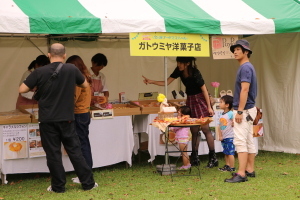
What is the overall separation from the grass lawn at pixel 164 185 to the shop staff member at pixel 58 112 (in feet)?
0.96

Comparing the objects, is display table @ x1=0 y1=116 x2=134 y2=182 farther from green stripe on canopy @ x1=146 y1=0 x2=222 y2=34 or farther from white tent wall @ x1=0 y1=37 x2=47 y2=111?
white tent wall @ x1=0 y1=37 x2=47 y2=111

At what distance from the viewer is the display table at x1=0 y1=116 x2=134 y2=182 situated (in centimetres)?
688

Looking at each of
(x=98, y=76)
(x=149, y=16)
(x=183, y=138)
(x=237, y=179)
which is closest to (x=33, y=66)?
(x=98, y=76)

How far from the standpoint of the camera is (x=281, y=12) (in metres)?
7.80

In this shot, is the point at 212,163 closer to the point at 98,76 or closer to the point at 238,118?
the point at 238,118

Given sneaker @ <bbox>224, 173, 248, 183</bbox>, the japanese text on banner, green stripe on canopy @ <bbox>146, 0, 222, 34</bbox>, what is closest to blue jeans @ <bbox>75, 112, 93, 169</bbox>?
green stripe on canopy @ <bbox>146, 0, 222, 34</bbox>

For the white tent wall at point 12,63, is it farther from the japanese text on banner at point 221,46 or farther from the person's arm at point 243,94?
the person's arm at point 243,94

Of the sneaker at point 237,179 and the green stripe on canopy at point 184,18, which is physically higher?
the green stripe on canopy at point 184,18

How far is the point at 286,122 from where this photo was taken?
867 centimetres

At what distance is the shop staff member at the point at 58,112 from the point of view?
5.66m

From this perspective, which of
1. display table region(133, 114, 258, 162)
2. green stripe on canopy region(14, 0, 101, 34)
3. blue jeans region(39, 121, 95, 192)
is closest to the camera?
blue jeans region(39, 121, 95, 192)

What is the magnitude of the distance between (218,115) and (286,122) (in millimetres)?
1251

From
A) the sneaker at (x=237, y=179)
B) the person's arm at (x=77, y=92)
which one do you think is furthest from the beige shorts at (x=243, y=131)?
the person's arm at (x=77, y=92)

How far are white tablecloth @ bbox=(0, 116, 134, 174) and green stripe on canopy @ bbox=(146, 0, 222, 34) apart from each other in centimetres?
150
